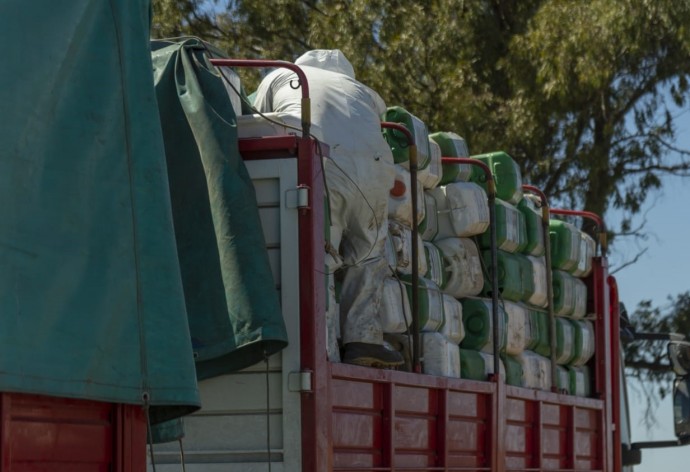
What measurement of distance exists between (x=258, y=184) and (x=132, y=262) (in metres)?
1.61

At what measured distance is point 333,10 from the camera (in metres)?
19.0

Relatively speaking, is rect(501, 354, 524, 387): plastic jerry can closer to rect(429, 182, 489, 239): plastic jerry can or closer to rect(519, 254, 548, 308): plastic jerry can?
rect(519, 254, 548, 308): plastic jerry can

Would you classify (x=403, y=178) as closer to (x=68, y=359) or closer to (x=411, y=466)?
(x=411, y=466)

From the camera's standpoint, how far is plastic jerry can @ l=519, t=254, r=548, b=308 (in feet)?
25.3

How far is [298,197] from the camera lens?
203 inches

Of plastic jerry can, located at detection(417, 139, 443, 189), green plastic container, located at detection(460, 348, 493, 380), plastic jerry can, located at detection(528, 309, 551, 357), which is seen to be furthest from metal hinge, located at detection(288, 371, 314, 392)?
plastic jerry can, located at detection(528, 309, 551, 357)

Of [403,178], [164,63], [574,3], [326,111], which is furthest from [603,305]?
[574,3]

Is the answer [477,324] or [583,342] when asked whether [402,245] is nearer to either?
[477,324]

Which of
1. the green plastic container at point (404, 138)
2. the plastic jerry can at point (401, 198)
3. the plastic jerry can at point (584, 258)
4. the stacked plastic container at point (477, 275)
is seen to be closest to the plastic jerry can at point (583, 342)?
the stacked plastic container at point (477, 275)

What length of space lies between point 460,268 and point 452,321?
37 centimetres

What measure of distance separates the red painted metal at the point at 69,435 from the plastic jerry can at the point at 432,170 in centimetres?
313

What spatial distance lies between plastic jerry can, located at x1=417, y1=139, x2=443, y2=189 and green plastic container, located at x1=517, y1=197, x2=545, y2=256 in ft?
3.53

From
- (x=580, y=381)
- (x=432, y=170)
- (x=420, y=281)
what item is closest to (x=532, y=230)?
(x=580, y=381)

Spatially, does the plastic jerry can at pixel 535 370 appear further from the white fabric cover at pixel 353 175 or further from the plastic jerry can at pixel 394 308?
the white fabric cover at pixel 353 175
